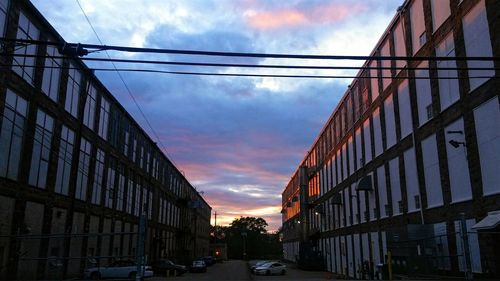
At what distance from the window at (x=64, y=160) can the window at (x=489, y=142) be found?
83.7ft

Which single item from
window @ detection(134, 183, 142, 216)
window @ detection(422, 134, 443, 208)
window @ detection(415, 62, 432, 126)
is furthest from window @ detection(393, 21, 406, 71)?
window @ detection(134, 183, 142, 216)

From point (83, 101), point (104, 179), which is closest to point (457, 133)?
point (83, 101)

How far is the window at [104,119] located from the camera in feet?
137

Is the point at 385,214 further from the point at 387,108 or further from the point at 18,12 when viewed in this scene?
the point at 18,12

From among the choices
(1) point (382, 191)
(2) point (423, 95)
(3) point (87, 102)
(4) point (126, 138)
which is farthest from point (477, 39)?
(4) point (126, 138)

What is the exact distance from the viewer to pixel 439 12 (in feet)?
82.1

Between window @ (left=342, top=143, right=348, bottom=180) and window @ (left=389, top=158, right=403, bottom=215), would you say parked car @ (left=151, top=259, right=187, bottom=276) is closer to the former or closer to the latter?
window @ (left=342, top=143, right=348, bottom=180)

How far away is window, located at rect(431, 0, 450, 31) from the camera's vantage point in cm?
2421

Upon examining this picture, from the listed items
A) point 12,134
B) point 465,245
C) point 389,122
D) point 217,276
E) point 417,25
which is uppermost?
point 417,25

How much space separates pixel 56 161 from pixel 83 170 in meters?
5.66

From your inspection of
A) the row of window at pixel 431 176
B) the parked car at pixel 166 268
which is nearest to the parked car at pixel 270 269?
the parked car at pixel 166 268

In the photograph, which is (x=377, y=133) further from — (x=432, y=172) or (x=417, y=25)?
(x=432, y=172)

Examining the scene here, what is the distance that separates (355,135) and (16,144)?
94.6 ft

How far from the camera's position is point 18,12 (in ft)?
86.6
